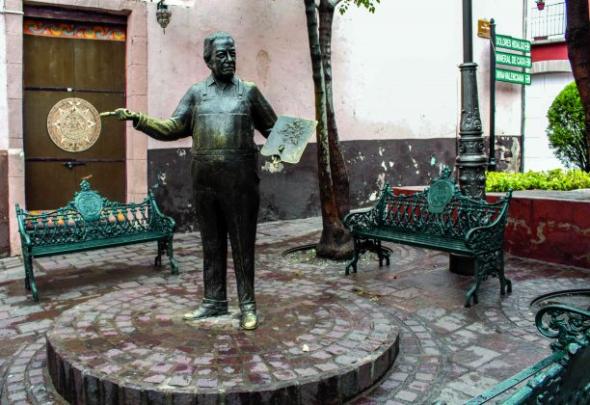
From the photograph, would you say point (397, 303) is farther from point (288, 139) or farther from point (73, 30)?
point (73, 30)

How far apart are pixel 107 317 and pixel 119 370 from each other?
101cm

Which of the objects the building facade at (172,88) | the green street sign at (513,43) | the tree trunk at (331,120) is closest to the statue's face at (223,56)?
the tree trunk at (331,120)

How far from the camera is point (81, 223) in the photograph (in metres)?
5.98

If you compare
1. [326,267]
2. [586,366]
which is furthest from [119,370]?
[326,267]

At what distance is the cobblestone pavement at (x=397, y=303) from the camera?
354 centimetres

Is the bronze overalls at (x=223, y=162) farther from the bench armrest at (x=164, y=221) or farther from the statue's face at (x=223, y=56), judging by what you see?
the bench armrest at (x=164, y=221)

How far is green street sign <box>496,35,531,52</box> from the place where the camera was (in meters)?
10.9

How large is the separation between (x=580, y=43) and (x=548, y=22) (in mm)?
15039

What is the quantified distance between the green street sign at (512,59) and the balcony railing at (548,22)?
6850mm

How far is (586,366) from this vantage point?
197 centimetres

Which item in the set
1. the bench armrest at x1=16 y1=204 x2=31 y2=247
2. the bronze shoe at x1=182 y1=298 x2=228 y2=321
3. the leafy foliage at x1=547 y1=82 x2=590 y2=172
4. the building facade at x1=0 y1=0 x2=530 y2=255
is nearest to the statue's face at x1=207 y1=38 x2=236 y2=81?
the bronze shoe at x1=182 y1=298 x2=228 y2=321

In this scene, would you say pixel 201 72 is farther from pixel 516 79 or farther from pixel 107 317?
pixel 516 79

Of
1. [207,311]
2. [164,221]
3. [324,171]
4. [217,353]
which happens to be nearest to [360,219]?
[324,171]

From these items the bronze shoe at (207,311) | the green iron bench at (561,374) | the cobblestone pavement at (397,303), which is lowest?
the cobblestone pavement at (397,303)
